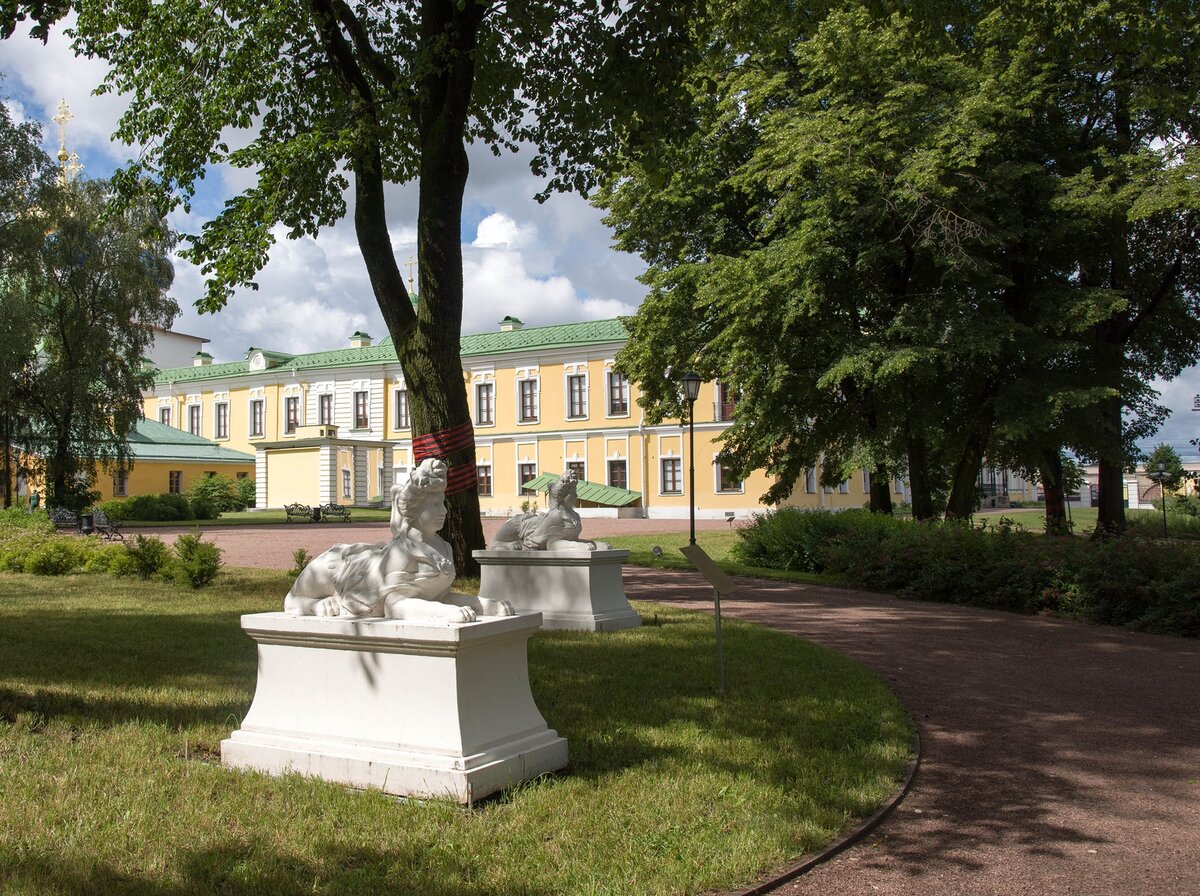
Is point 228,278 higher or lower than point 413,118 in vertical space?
lower

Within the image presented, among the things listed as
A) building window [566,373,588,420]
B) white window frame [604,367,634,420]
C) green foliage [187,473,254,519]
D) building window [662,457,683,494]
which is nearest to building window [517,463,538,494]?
building window [566,373,588,420]

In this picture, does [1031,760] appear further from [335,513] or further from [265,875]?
[335,513]

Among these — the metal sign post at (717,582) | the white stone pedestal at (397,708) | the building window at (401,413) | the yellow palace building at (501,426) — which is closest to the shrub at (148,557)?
the metal sign post at (717,582)

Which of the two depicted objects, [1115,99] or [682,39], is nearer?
[682,39]

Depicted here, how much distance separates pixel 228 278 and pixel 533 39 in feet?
14.8

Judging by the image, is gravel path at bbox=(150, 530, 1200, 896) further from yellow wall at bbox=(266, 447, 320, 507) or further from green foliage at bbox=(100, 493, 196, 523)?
yellow wall at bbox=(266, 447, 320, 507)

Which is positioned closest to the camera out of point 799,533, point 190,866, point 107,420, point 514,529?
point 190,866

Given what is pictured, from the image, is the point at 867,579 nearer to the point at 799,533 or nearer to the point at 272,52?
the point at 799,533

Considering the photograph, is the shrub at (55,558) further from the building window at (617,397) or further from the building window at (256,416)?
the building window at (256,416)

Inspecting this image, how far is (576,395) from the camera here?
45250mm

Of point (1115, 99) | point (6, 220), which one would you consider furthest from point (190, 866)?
point (6, 220)

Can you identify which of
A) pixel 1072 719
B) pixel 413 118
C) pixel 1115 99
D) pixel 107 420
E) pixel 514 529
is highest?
pixel 1115 99

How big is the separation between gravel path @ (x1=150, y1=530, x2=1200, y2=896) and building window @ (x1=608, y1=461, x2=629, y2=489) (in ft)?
106

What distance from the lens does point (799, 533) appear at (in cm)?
1684
